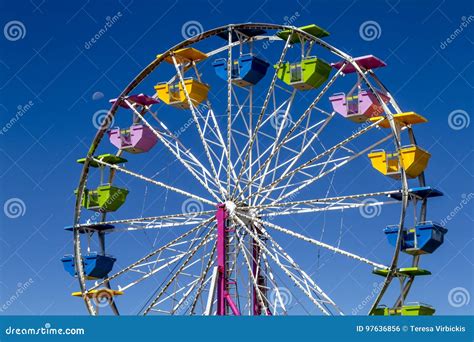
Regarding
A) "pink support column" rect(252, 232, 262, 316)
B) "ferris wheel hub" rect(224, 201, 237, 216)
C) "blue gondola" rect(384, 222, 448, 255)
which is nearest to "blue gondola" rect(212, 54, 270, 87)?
"ferris wheel hub" rect(224, 201, 237, 216)

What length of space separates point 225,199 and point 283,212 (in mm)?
2008

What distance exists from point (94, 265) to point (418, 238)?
35.8 ft

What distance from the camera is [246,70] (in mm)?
38375

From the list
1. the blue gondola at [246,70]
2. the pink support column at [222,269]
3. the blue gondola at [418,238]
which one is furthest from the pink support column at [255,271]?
the blue gondola at [246,70]

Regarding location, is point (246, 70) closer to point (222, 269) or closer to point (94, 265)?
point (222, 269)

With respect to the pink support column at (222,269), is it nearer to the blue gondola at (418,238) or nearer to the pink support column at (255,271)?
the pink support column at (255,271)

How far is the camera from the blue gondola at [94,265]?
132 ft

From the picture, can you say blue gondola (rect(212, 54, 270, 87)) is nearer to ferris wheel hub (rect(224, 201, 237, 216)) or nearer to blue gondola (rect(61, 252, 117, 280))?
ferris wheel hub (rect(224, 201, 237, 216))

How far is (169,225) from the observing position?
3856 centimetres

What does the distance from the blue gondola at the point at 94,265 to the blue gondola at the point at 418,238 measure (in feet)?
33.3

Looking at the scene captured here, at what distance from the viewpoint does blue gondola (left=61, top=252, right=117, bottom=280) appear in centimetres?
4028

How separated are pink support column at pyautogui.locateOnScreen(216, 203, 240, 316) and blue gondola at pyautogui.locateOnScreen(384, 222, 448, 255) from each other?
4.94 metres
